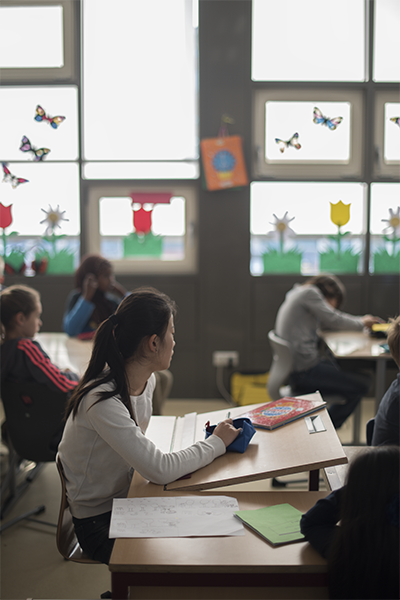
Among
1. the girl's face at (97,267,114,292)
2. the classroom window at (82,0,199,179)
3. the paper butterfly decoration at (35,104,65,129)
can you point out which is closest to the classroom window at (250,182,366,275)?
the classroom window at (82,0,199,179)

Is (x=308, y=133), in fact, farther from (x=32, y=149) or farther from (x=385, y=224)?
(x=32, y=149)

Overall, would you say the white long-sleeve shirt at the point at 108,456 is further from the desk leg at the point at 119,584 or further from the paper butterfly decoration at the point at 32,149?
the paper butterfly decoration at the point at 32,149

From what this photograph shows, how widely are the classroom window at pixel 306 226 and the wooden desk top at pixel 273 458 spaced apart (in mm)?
2763

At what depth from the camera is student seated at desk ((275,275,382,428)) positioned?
9.78 feet

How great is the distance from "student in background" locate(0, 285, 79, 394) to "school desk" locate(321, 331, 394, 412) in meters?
1.40

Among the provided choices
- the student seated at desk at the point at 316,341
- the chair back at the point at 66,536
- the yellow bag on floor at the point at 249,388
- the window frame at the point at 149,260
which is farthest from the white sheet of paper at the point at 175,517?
the window frame at the point at 149,260

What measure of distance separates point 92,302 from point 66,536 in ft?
6.29

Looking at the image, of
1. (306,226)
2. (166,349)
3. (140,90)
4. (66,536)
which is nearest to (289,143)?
(306,226)

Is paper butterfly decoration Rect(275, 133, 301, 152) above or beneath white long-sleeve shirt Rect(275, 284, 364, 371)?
above

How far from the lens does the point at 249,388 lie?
13.0 ft

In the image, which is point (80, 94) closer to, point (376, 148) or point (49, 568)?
point (376, 148)

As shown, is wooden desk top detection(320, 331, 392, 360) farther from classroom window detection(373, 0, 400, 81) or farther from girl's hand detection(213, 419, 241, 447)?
classroom window detection(373, 0, 400, 81)

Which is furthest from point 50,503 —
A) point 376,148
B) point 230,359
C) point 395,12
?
point 395,12

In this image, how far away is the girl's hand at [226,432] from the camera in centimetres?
150
